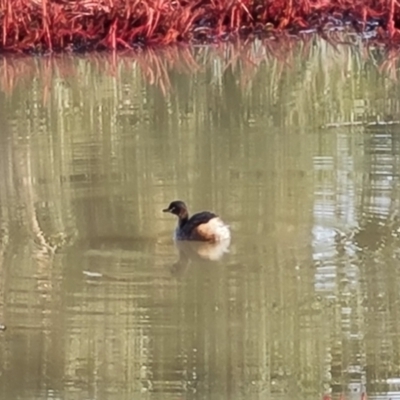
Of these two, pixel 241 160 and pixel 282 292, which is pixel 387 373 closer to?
pixel 282 292

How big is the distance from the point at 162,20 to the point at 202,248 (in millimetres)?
8516

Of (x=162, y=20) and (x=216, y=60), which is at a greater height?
(x=162, y=20)

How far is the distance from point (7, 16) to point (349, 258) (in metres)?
8.48

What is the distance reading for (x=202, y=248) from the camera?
6164 millimetres

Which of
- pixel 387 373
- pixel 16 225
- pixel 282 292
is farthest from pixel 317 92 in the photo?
pixel 387 373

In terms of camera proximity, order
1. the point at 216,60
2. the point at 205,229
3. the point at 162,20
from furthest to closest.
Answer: the point at 162,20 < the point at 216,60 < the point at 205,229

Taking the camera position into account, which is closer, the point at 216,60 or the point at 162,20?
the point at 216,60

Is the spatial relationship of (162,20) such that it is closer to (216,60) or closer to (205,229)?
(216,60)

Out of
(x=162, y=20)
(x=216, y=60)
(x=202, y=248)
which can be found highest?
(x=162, y=20)

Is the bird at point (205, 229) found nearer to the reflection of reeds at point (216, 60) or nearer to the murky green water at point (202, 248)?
the murky green water at point (202, 248)

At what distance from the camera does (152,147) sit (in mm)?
8289

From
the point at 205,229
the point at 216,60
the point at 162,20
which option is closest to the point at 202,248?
the point at 205,229

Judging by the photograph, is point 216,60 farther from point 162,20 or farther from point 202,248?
point 202,248

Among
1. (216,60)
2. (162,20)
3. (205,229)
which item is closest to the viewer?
(205,229)
